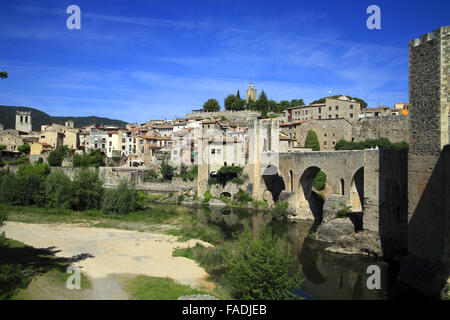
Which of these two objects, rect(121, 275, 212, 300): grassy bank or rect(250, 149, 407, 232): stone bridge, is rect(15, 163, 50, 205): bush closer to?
rect(250, 149, 407, 232): stone bridge

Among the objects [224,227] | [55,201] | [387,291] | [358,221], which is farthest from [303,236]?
[55,201]

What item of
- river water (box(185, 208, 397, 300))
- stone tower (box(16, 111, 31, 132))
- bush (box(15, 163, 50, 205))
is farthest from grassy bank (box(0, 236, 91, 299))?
stone tower (box(16, 111, 31, 132))

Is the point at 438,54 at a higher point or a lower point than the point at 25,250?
higher

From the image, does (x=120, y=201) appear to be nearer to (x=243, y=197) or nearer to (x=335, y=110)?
(x=243, y=197)

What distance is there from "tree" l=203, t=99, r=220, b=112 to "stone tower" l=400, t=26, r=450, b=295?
7125 centimetres

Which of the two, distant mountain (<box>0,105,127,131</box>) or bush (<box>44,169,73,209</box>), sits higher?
distant mountain (<box>0,105,127,131</box>)

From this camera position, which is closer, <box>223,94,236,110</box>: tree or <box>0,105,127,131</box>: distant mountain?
<box>223,94,236,110</box>: tree

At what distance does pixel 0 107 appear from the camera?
378 feet

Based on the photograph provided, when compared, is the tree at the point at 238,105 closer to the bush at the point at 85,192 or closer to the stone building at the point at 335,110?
the stone building at the point at 335,110

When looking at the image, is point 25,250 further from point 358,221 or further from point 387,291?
point 358,221

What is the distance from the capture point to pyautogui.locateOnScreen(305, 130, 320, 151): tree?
4713 cm
